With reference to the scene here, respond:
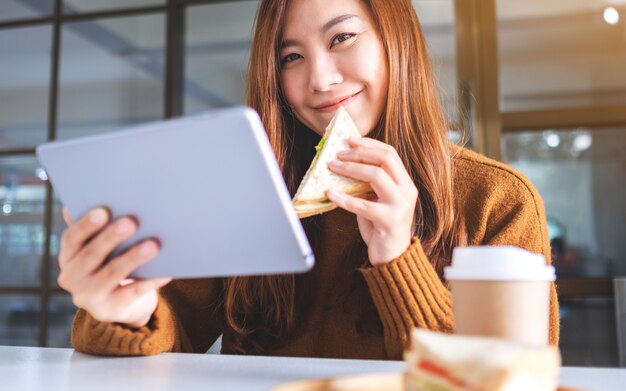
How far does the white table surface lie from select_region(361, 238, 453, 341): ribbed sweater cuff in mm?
163

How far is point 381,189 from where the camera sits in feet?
3.00

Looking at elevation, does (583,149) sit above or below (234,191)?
above

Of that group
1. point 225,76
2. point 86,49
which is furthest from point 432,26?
point 86,49

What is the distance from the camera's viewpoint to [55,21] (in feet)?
11.3

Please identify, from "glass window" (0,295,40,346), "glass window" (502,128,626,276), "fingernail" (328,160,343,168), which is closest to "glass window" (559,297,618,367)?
"glass window" (502,128,626,276)

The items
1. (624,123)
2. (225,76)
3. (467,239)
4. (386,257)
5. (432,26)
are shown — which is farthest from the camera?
(225,76)

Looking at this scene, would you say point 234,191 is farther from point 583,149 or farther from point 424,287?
point 583,149

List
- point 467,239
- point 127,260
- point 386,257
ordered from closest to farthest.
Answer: point 127,260 < point 386,257 < point 467,239

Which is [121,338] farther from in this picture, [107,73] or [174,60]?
[107,73]

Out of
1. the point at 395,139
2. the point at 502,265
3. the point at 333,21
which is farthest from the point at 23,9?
the point at 502,265

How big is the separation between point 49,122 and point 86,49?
A: 1.53 feet

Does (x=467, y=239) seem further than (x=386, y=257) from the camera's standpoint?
Yes

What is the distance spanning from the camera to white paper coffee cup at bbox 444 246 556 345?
0.62 meters

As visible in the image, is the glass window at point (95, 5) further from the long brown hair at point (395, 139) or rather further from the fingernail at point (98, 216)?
the fingernail at point (98, 216)
